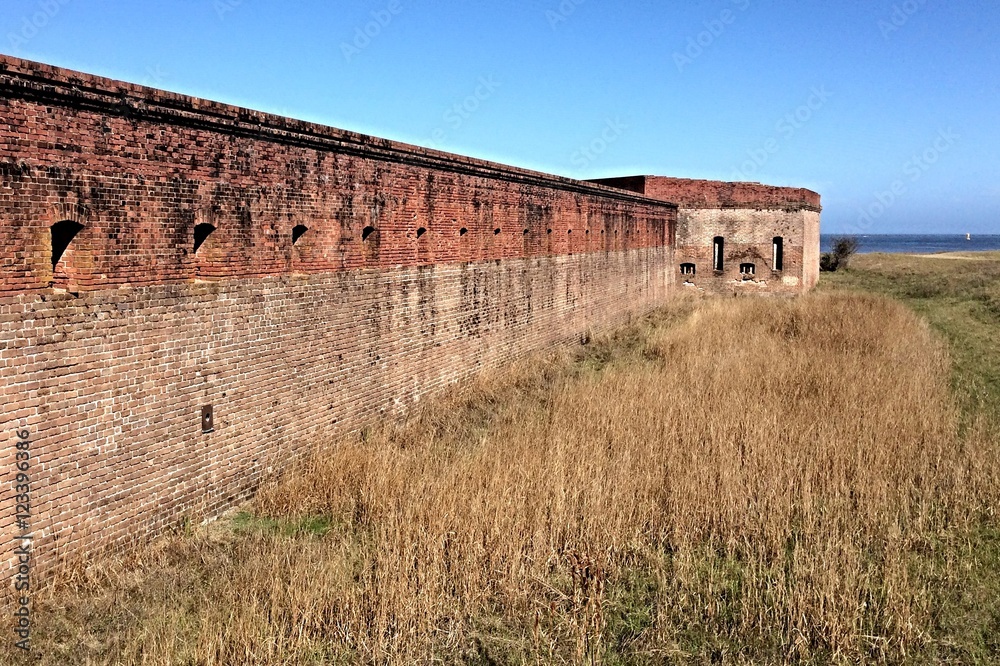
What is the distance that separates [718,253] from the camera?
2828 cm

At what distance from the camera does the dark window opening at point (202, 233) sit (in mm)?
6977

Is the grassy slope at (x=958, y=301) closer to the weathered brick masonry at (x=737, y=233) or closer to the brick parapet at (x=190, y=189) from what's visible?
the weathered brick masonry at (x=737, y=233)

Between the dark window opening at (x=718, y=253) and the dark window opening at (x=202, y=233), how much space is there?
23.7 metres

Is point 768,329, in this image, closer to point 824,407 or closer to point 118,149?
point 824,407

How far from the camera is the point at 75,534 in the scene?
5715mm

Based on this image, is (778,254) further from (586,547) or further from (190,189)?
(190,189)

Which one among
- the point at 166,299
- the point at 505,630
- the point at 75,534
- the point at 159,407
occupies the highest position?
the point at 166,299

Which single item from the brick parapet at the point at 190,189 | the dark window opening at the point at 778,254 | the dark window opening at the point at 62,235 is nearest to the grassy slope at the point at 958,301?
the dark window opening at the point at 778,254

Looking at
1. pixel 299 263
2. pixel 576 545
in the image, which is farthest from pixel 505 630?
pixel 299 263

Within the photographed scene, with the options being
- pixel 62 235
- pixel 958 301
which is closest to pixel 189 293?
pixel 62 235

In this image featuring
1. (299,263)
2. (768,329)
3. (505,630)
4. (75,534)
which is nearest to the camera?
(505,630)

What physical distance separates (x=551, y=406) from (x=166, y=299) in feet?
17.9

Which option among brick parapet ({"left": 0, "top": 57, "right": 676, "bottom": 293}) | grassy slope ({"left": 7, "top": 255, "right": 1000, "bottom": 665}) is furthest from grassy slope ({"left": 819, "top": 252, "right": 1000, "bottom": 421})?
brick parapet ({"left": 0, "top": 57, "right": 676, "bottom": 293})

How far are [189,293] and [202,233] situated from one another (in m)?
0.64
